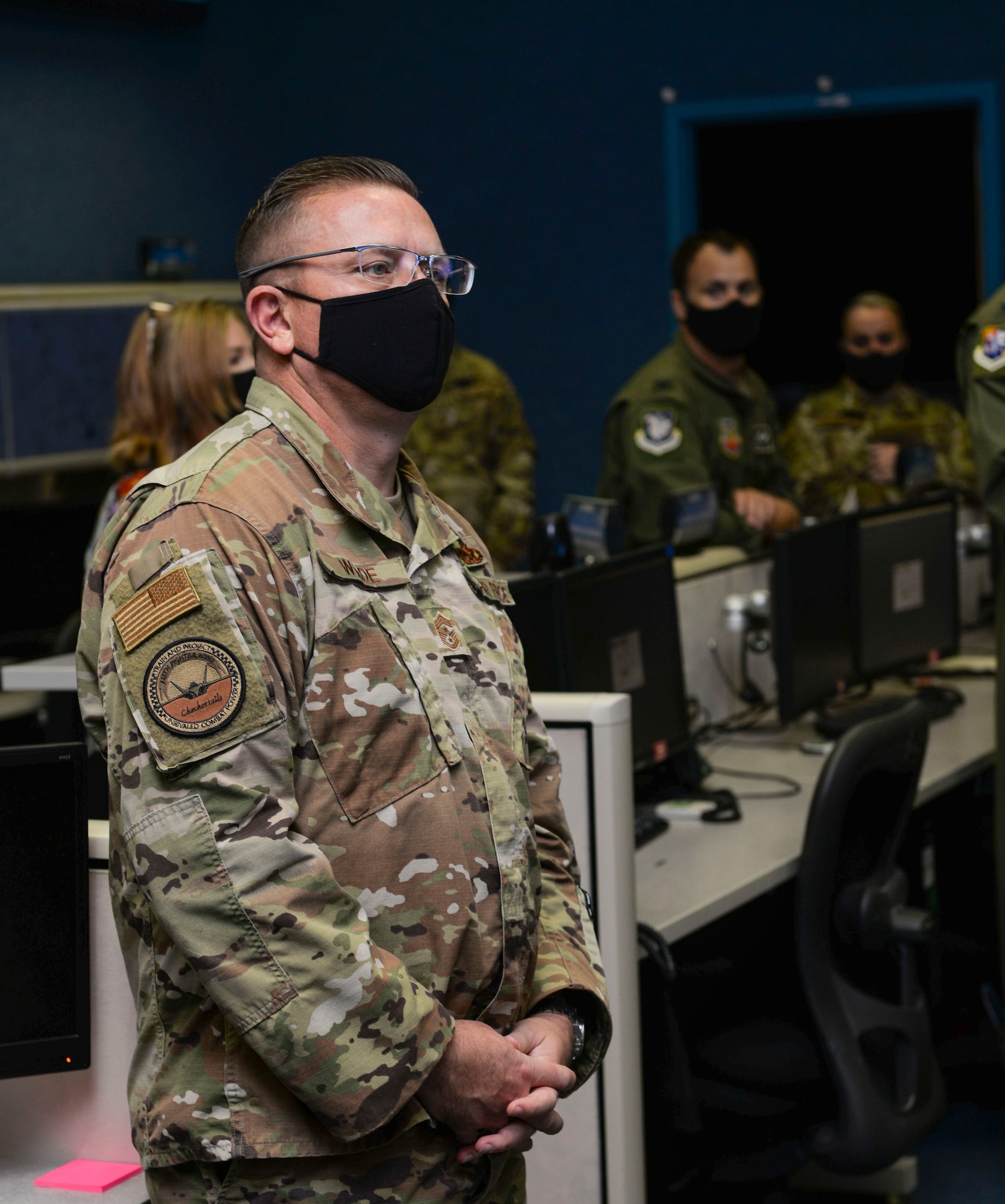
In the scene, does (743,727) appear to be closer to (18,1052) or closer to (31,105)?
(18,1052)

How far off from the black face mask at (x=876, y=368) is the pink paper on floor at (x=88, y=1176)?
11.1 ft

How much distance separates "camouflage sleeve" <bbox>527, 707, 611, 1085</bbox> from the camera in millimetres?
1292

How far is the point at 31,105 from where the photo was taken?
5277mm

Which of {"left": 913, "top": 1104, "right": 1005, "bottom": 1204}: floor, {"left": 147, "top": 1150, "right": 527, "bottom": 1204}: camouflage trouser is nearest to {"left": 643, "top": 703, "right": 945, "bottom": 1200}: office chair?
{"left": 913, "top": 1104, "right": 1005, "bottom": 1204}: floor

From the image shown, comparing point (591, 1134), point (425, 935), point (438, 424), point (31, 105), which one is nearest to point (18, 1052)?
point (425, 935)

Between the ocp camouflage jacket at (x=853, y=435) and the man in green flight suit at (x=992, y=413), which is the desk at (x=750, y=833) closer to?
the man in green flight suit at (x=992, y=413)

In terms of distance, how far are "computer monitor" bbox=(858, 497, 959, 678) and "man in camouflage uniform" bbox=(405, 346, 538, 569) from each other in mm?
1636

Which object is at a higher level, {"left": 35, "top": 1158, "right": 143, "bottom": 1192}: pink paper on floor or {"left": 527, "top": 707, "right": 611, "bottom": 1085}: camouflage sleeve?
{"left": 527, "top": 707, "right": 611, "bottom": 1085}: camouflage sleeve

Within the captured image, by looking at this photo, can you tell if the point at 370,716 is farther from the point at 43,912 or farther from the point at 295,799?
the point at 43,912

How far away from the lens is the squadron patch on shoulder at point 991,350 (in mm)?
2518

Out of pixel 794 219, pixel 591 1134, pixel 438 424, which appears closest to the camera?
pixel 591 1134

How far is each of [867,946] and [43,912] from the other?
1.24 meters

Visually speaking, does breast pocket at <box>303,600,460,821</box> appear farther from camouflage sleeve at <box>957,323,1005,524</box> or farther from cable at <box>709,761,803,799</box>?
camouflage sleeve at <box>957,323,1005,524</box>

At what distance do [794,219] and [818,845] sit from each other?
405cm
